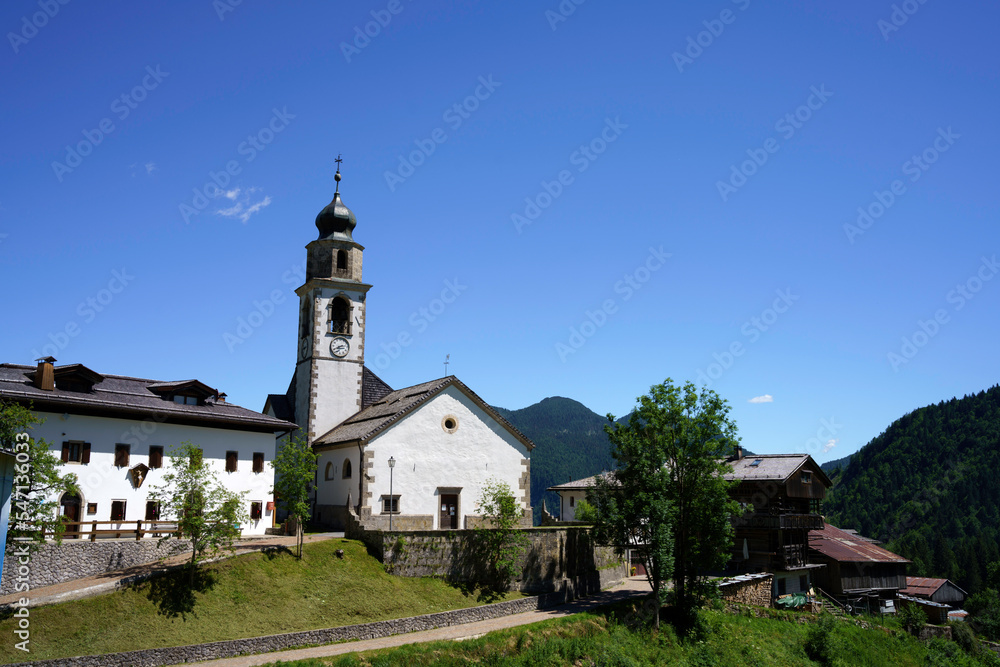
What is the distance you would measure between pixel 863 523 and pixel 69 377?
152m

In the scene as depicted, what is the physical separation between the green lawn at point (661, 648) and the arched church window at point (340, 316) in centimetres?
2555

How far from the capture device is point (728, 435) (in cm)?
3297

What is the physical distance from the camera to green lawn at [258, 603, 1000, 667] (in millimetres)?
23859

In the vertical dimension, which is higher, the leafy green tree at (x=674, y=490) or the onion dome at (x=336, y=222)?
the onion dome at (x=336, y=222)

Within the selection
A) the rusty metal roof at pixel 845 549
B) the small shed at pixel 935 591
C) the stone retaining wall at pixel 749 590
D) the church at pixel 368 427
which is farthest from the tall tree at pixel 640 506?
the small shed at pixel 935 591

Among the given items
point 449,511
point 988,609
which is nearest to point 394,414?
point 449,511

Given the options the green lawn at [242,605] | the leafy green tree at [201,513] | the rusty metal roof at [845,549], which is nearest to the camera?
the green lawn at [242,605]

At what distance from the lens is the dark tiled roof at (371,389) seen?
1858 inches

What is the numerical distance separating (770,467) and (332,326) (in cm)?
3057

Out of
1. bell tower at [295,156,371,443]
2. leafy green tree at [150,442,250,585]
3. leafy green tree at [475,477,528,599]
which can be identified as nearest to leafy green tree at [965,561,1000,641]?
leafy green tree at [475,477,528,599]

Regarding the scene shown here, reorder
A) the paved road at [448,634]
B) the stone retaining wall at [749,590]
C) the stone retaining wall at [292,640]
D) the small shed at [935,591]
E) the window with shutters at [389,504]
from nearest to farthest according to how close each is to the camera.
Result: the stone retaining wall at [292,640] < the paved road at [448,634] < the stone retaining wall at [749,590] < the window with shutters at [389,504] < the small shed at [935,591]

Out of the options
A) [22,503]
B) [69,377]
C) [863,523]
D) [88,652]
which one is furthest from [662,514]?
[863,523]

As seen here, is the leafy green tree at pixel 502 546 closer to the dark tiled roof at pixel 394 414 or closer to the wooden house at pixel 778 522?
the dark tiled roof at pixel 394 414

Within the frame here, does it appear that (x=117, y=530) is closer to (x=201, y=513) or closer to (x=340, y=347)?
(x=201, y=513)
